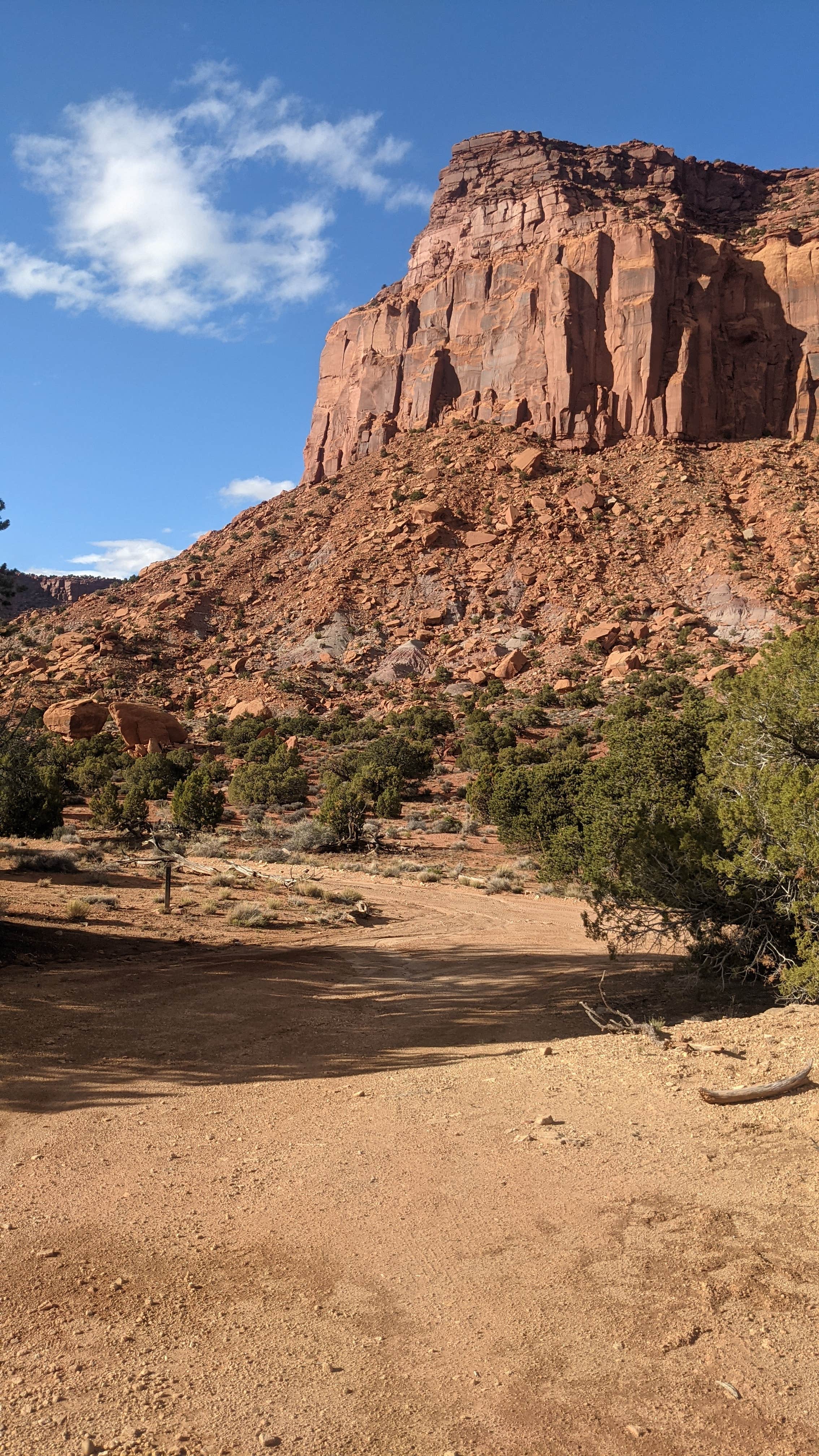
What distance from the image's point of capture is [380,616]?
189 feet

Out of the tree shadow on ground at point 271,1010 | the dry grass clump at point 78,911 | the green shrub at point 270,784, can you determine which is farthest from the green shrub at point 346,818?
the tree shadow on ground at point 271,1010

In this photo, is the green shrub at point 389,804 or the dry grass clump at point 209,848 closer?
the dry grass clump at point 209,848

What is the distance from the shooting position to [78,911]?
15.6 metres

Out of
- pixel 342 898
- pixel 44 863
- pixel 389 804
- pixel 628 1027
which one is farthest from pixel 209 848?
pixel 628 1027

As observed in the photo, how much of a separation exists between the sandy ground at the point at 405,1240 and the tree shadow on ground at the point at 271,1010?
0.25 ft

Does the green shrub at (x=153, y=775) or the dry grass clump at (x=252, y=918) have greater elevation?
the green shrub at (x=153, y=775)

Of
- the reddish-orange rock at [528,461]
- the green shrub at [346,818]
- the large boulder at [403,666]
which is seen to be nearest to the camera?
the green shrub at [346,818]

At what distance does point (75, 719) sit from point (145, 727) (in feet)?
13.3

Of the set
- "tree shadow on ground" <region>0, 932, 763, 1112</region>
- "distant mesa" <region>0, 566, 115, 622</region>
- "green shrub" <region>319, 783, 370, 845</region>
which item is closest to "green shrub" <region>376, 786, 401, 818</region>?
"green shrub" <region>319, 783, 370, 845</region>

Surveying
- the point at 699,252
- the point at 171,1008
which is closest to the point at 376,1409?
the point at 171,1008

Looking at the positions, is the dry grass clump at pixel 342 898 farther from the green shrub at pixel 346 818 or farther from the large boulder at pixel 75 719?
the large boulder at pixel 75 719

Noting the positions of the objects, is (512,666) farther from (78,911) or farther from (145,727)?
(78,911)

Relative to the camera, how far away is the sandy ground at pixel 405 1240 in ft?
11.1

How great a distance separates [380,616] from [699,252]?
4146 cm
